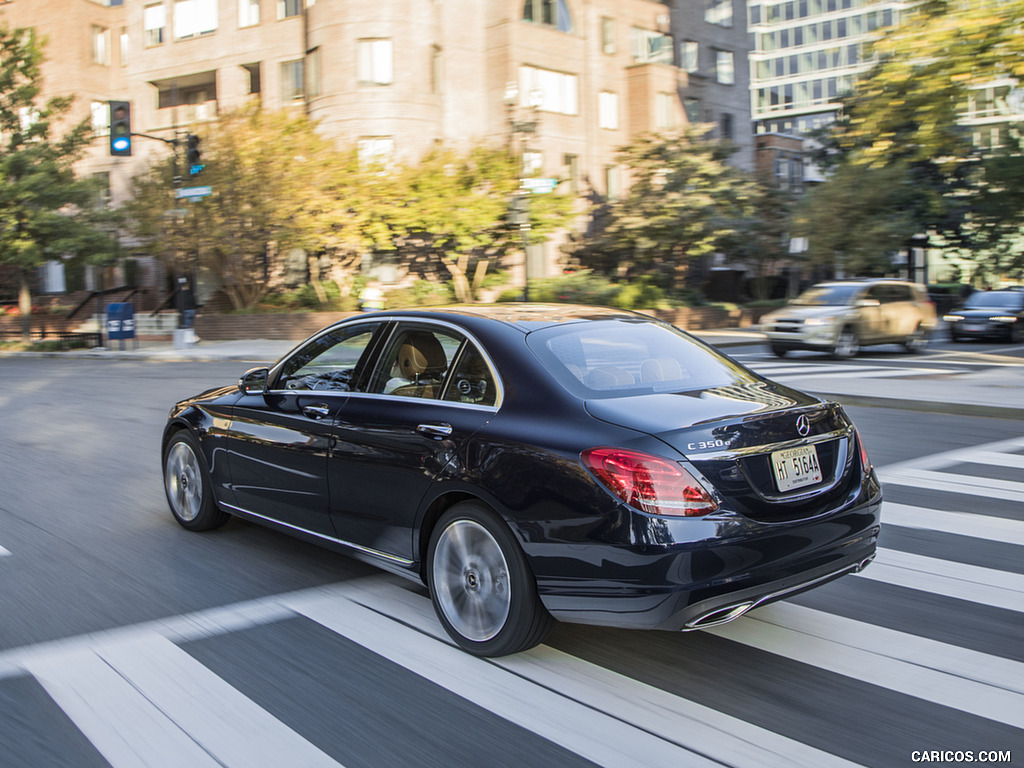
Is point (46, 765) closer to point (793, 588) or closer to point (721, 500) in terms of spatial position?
point (721, 500)

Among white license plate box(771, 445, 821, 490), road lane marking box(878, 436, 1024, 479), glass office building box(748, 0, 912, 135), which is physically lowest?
road lane marking box(878, 436, 1024, 479)

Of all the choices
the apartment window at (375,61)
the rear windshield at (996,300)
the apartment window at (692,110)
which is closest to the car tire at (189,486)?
the rear windshield at (996,300)

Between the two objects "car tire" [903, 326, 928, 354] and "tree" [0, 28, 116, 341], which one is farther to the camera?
"tree" [0, 28, 116, 341]

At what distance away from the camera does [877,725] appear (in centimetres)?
348

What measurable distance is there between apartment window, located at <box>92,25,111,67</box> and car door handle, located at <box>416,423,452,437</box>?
4594 cm

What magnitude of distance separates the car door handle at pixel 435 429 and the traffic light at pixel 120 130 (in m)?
19.5

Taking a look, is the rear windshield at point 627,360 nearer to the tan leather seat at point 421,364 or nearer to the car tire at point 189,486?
the tan leather seat at point 421,364

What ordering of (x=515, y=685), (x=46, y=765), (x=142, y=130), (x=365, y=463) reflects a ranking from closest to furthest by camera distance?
(x=46, y=765) < (x=515, y=685) < (x=365, y=463) < (x=142, y=130)

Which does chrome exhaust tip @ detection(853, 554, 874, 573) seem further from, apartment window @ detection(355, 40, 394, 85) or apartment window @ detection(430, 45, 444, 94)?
apartment window @ detection(430, 45, 444, 94)

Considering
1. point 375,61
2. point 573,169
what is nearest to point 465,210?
point 375,61

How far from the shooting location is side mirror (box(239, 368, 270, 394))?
19.1 ft

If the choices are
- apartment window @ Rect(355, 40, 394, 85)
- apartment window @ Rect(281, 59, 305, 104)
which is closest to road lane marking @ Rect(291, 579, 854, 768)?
apartment window @ Rect(355, 40, 394, 85)

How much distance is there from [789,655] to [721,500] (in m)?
0.92

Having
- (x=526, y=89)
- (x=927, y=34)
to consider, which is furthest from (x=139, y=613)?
(x=526, y=89)
